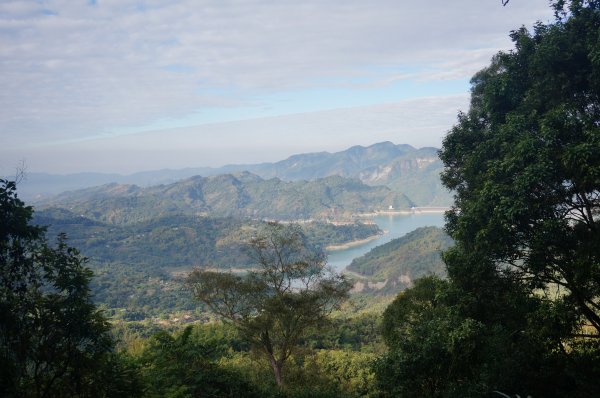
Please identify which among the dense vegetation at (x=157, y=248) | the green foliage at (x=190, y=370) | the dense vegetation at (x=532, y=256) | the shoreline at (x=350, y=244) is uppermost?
the dense vegetation at (x=532, y=256)

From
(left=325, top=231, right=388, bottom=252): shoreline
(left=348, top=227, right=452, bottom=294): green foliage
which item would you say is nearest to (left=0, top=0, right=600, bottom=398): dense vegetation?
(left=348, top=227, right=452, bottom=294): green foliage

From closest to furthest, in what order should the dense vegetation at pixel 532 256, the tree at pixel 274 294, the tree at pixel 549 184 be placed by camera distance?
the dense vegetation at pixel 532 256 < the tree at pixel 549 184 < the tree at pixel 274 294

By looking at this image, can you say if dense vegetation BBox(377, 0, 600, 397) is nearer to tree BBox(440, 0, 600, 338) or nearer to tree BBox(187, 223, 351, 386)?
tree BBox(440, 0, 600, 338)

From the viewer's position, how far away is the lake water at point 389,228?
107 m

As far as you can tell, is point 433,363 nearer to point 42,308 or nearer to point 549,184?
point 549,184

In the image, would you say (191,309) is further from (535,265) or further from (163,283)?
(535,265)

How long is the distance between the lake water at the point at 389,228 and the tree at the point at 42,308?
78.4 m

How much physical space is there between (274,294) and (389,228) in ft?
463

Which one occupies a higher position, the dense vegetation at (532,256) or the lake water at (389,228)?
the dense vegetation at (532,256)

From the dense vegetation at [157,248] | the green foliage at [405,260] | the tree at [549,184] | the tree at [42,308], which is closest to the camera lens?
the tree at [42,308]

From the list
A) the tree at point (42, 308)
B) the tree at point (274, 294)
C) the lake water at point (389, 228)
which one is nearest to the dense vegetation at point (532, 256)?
the tree at point (274, 294)

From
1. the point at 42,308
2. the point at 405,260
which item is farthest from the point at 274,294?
the point at 405,260

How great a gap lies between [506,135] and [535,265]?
2553 mm

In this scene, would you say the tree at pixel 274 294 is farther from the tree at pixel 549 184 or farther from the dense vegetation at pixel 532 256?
the tree at pixel 549 184
